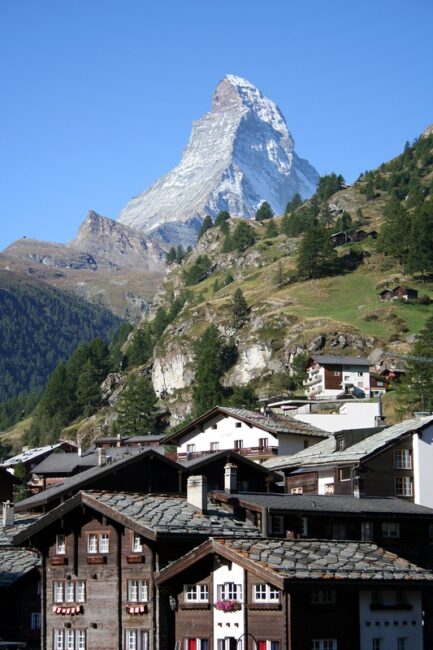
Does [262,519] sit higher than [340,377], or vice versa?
[340,377]

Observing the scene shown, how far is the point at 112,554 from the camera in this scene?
63.0 metres

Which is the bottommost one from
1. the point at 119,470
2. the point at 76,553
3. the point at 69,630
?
the point at 69,630

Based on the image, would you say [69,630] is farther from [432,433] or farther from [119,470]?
[432,433]

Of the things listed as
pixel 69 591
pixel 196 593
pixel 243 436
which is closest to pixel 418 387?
pixel 243 436

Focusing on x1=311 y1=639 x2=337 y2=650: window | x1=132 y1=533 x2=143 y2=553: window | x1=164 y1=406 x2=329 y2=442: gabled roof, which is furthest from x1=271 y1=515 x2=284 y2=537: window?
x1=164 y1=406 x2=329 y2=442: gabled roof

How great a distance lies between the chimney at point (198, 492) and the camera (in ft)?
210

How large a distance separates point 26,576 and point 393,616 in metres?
22.0

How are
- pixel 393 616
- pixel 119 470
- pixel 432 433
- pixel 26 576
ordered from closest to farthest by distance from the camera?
pixel 393 616 → pixel 26 576 → pixel 119 470 → pixel 432 433

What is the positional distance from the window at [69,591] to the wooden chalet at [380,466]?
68.5 feet

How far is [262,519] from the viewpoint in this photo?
64.3 meters

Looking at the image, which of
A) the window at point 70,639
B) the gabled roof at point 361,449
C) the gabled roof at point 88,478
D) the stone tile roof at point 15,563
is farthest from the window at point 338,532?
the stone tile roof at point 15,563

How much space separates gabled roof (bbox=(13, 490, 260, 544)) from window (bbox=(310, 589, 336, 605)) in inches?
281

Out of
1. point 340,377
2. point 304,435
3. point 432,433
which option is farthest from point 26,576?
point 340,377

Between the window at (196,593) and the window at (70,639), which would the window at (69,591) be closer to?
the window at (70,639)
